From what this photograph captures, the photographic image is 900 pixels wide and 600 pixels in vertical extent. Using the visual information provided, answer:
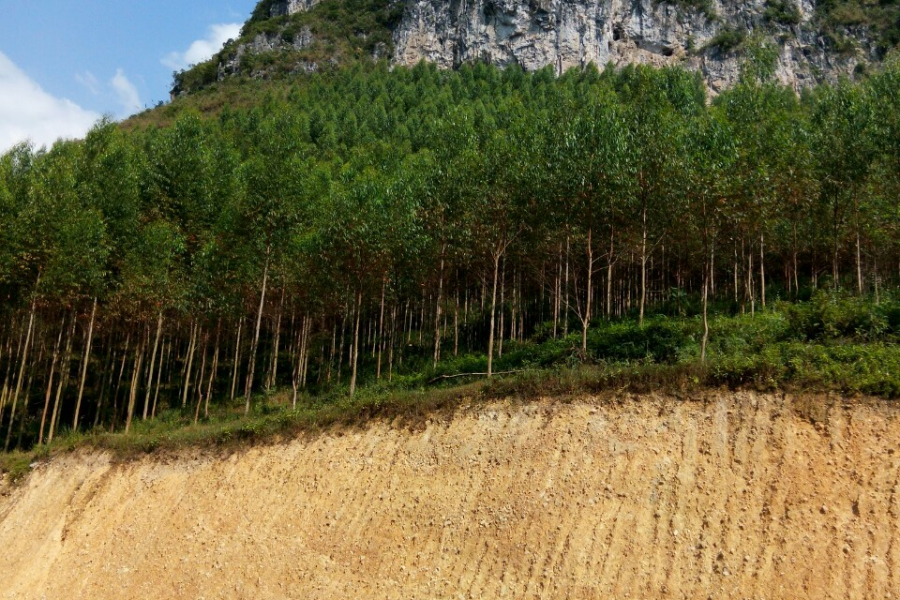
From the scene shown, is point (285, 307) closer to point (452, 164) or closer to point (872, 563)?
point (452, 164)

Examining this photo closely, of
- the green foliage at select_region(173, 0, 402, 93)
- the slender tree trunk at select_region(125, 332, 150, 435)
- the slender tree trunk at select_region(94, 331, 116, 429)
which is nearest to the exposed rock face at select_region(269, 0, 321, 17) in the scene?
the green foliage at select_region(173, 0, 402, 93)

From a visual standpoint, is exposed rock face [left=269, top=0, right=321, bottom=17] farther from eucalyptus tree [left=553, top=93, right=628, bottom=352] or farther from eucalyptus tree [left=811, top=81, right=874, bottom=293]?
eucalyptus tree [left=811, top=81, right=874, bottom=293]

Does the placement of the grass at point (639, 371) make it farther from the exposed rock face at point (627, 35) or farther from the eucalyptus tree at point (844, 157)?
A: the exposed rock face at point (627, 35)

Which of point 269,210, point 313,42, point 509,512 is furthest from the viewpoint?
point 313,42

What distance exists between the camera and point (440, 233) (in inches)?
1017

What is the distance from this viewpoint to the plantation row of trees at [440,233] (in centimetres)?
2336

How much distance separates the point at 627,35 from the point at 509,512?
100 meters

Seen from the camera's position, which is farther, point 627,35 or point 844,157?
point 627,35

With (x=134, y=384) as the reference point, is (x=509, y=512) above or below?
below

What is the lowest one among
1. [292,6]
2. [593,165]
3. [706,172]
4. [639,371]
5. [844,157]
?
[639,371]

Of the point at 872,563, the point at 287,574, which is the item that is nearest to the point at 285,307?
the point at 287,574

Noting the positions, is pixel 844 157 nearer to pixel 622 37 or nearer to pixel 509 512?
pixel 509 512

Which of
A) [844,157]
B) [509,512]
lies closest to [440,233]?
[509,512]

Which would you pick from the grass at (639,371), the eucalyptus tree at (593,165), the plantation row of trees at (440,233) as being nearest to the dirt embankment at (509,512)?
the grass at (639,371)
